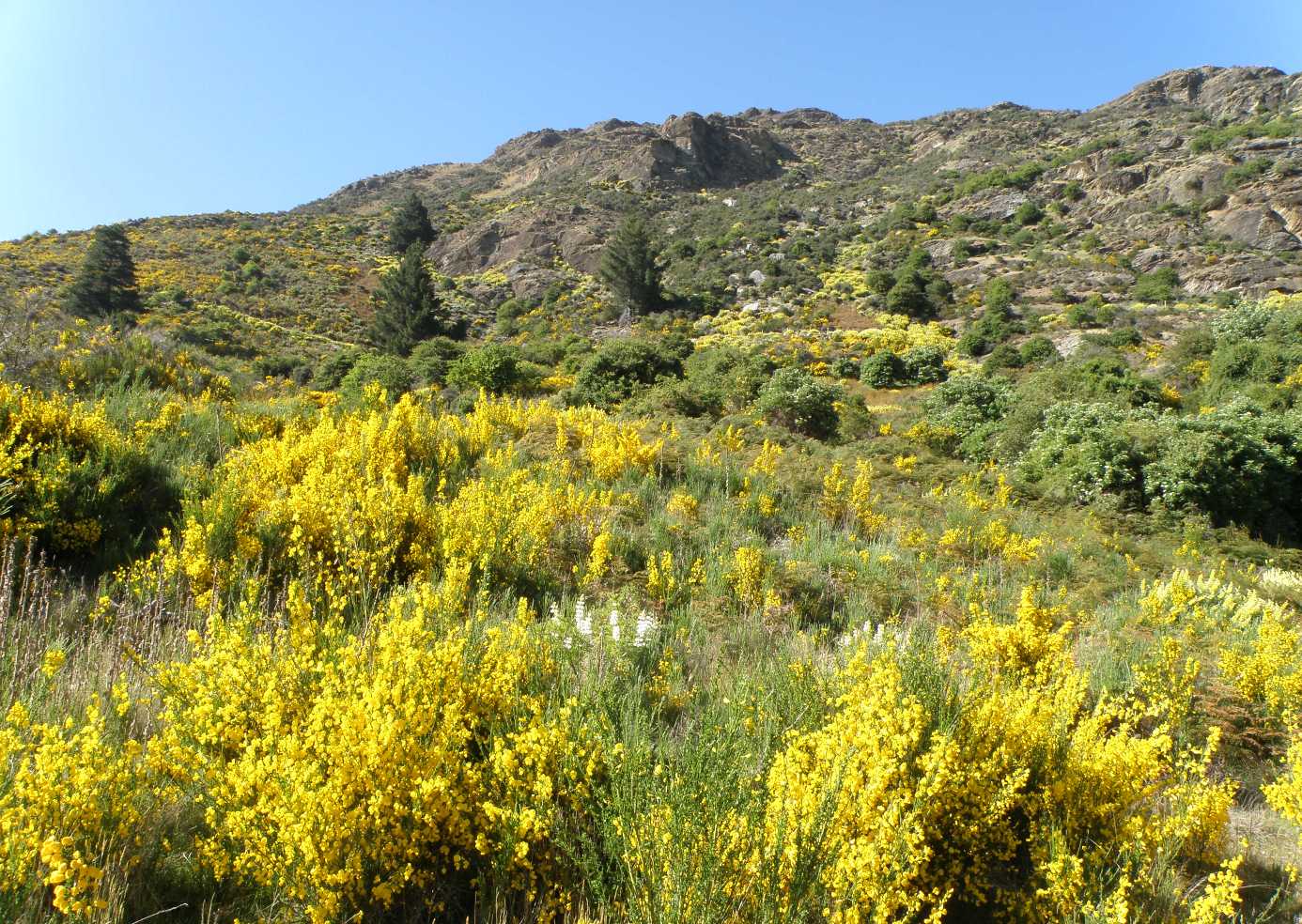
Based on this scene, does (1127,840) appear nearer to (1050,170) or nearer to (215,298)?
(215,298)

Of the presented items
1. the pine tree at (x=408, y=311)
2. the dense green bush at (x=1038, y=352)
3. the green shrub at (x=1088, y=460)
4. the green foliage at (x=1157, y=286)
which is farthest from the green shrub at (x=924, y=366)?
the pine tree at (x=408, y=311)

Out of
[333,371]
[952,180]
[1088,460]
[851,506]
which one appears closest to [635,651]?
[851,506]

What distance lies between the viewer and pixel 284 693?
2111mm

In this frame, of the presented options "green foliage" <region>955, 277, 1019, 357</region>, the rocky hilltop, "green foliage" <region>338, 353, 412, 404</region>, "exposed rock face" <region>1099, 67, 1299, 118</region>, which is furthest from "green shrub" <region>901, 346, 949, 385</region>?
"exposed rock face" <region>1099, 67, 1299, 118</region>

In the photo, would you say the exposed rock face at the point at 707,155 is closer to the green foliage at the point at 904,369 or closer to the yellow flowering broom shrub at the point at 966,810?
the green foliage at the point at 904,369

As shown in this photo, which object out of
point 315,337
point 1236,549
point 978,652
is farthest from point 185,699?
point 315,337

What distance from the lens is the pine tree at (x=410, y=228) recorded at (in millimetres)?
42438

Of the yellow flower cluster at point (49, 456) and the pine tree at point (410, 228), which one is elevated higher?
the pine tree at point (410, 228)

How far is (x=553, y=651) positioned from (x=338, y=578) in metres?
1.68

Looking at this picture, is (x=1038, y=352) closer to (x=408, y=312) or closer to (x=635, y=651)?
(x=635, y=651)

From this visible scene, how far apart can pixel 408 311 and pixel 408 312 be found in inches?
2.0

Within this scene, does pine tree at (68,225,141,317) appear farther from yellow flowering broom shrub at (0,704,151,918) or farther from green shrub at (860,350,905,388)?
yellow flowering broom shrub at (0,704,151,918)

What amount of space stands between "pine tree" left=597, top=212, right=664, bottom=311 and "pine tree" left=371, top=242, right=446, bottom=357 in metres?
9.91

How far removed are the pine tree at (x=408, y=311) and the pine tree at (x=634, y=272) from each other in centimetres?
991
